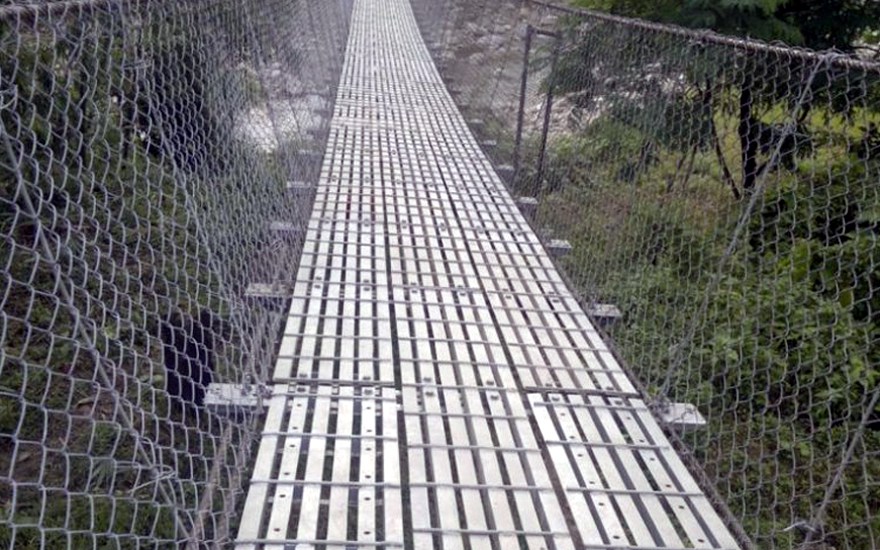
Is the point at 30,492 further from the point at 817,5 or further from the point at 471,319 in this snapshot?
the point at 817,5

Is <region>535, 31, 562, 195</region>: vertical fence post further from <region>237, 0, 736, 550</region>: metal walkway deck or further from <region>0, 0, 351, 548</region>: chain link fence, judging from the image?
<region>0, 0, 351, 548</region>: chain link fence

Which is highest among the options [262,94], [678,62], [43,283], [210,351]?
[678,62]

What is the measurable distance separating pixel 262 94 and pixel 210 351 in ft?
4.25

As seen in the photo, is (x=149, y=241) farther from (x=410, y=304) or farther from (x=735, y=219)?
(x=735, y=219)

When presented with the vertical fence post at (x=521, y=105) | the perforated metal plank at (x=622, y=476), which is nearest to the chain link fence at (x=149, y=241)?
the perforated metal plank at (x=622, y=476)

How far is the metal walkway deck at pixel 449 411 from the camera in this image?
2096 millimetres

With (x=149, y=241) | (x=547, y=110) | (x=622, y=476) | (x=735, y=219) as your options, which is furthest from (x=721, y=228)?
(x=149, y=241)

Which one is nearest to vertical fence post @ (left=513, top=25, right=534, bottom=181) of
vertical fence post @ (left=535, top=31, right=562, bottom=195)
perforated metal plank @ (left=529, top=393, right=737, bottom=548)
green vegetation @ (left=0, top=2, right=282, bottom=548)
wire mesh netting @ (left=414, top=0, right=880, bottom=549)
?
wire mesh netting @ (left=414, top=0, right=880, bottom=549)

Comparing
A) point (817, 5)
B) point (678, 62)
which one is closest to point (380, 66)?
point (817, 5)

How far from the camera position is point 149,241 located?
2.29 meters

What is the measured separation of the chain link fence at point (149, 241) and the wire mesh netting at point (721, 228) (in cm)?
149

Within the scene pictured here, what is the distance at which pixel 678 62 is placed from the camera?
3055 millimetres

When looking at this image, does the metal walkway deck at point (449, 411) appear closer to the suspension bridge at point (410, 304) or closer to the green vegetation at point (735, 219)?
the suspension bridge at point (410, 304)

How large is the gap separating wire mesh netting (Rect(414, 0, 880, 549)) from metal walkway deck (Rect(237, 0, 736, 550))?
25cm
